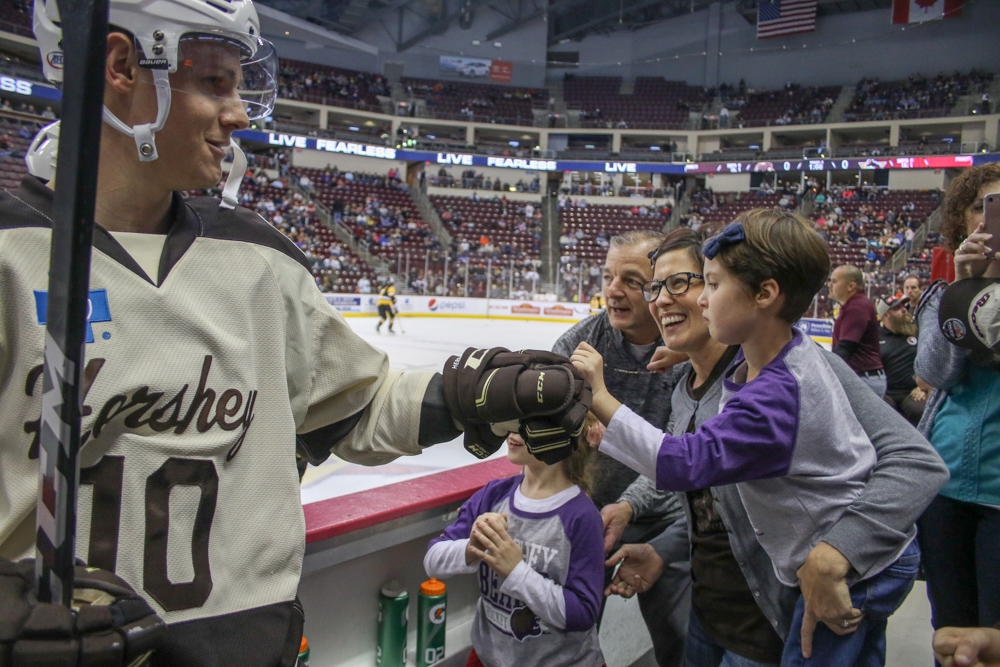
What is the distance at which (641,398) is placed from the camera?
1840 mm

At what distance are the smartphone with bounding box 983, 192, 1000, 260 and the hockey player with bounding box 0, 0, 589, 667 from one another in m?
1.07

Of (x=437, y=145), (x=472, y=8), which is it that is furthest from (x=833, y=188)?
(x=472, y=8)

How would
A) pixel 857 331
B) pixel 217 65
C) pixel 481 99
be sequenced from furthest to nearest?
pixel 481 99 → pixel 857 331 → pixel 217 65

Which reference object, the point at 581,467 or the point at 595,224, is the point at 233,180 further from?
the point at 595,224

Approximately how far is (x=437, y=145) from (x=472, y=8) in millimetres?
7108

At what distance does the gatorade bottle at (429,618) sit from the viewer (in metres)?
1.73

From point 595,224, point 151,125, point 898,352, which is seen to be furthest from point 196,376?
point 595,224

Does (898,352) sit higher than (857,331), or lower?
lower

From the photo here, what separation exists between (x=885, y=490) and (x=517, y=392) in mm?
717

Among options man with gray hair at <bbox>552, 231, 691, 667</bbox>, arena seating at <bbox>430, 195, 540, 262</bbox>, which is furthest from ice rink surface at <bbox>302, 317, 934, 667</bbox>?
arena seating at <bbox>430, 195, 540, 262</bbox>

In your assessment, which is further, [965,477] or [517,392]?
[965,477]

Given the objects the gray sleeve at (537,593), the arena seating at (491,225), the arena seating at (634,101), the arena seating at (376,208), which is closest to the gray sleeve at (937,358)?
the gray sleeve at (537,593)

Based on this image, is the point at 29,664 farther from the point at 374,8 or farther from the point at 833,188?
the point at 374,8

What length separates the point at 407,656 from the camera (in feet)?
5.88
